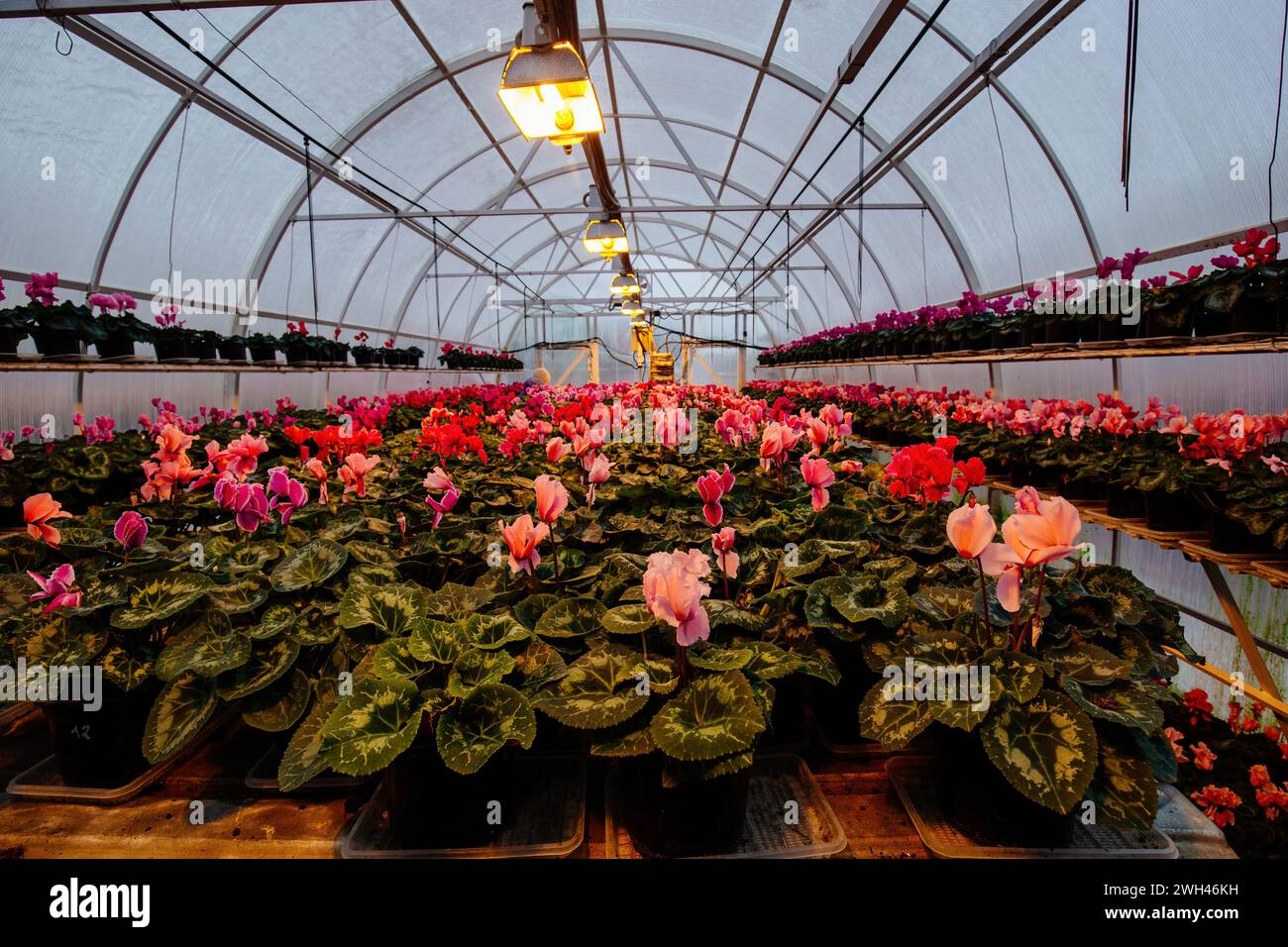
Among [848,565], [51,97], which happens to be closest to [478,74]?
[51,97]

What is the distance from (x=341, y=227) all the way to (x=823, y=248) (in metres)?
10.5

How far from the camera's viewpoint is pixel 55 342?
5016 millimetres

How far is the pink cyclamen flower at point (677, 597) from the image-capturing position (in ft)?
3.30

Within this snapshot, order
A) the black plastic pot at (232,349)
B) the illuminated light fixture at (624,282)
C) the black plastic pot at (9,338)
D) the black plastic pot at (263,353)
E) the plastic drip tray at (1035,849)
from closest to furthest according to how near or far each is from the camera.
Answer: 1. the plastic drip tray at (1035,849)
2. the black plastic pot at (9,338)
3. the black plastic pot at (232,349)
4. the black plastic pot at (263,353)
5. the illuminated light fixture at (624,282)

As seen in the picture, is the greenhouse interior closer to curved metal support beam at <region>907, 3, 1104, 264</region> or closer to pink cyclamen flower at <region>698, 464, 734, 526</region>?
curved metal support beam at <region>907, 3, 1104, 264</region>

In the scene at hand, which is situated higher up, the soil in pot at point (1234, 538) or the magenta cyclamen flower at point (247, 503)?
the magenta cyclamen flower at point (247, 503)

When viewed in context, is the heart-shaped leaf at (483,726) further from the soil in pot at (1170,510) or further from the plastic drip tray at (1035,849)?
the soil in pot at (1170,510)

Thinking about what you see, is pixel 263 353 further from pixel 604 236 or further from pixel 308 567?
pixel 308 567

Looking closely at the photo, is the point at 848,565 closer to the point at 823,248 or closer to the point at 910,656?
the point at 910,656

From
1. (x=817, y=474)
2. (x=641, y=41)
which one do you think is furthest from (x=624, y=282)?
(x=817, y=474)

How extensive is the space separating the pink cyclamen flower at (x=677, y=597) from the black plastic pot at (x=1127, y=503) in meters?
3.36

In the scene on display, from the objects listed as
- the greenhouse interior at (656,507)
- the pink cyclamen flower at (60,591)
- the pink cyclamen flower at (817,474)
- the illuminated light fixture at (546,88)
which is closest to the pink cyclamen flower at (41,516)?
the greenhouse interior at (656,507)

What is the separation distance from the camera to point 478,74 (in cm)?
937

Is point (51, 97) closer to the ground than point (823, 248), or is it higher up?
closer to the ground
